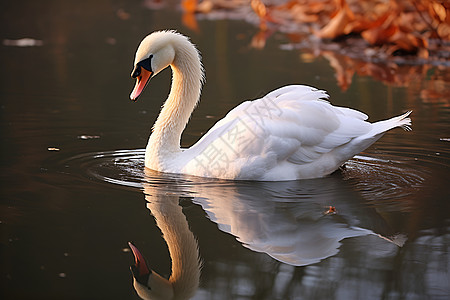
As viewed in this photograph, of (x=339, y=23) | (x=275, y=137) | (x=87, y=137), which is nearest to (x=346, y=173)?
(x=275, y=137)

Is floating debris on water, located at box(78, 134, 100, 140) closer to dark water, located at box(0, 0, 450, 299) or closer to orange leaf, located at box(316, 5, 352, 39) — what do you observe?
dark water, located at box(0, 0, 450, 299)

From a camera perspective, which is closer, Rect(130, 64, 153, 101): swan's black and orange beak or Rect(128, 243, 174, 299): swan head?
Rect(128, 243, 174, 299): swan head

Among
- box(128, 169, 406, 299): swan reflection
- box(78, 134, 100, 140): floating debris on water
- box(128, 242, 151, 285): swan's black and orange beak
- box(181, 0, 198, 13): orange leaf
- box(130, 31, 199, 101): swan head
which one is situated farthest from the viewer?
box(181, 0, 198, 13): orange leaf

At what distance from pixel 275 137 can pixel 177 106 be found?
1.32 m

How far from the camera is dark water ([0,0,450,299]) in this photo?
434 cm

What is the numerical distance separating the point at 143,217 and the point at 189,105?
82.1 inches

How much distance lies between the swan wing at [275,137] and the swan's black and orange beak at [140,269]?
1.84 meters

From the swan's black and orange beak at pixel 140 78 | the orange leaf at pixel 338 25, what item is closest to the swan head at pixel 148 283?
the swan's black and orange beak at pixel 140 78

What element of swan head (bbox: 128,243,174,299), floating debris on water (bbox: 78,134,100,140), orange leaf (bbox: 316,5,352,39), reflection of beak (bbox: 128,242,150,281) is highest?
orange leaf (bbox: 316,5,352,39)

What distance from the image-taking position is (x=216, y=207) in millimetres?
5715

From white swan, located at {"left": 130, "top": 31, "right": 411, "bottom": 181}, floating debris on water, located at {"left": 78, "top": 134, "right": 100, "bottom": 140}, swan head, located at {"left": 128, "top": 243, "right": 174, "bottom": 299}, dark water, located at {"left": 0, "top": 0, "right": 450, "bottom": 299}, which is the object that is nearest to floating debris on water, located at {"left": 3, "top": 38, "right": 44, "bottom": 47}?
dark water, located at {"left": 0, "top": 0, "right": 450, "bottom": 299}

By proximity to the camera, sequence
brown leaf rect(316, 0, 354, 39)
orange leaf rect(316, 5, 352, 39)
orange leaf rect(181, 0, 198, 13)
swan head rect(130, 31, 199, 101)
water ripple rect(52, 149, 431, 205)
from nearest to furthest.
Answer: water ripple rect(52, 149, 431, 205), swan head rect(130, 31, 199, 101), brown leaf rect(316, 0, 354, 39), orange leaf rect(316, 5, 352, 39), orange leaf rect(181, 0, 198, 13)

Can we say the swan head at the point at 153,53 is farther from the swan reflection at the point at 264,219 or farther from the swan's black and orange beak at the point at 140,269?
the swan's black and orange beak at the point at 140,269

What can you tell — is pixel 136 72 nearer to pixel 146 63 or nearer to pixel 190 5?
pixel 146 63
